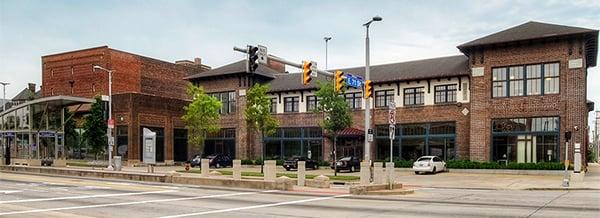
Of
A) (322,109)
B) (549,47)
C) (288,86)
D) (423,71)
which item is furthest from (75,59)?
(549,47)

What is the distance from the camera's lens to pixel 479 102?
143 feet

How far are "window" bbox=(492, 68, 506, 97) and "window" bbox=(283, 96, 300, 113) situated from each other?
1865 cm

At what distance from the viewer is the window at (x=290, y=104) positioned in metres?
54.4

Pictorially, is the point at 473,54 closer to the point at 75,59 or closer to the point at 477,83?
the point at 477,83

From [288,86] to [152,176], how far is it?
86.4 feet

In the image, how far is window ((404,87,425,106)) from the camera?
4725cm

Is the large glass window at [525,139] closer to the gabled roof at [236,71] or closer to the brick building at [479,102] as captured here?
the brick building at [479,102]

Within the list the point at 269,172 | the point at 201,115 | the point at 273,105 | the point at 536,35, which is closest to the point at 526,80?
the point at 536,35

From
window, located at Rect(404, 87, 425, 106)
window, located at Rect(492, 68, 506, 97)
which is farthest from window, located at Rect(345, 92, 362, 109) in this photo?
window, located at Rect(492, 68, 506, 97)

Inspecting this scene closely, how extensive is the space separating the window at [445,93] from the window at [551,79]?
7.05 meters

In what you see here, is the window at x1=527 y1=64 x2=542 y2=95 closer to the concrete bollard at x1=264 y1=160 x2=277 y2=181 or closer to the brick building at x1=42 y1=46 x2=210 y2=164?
the concrete bollard at x1=264 y1=160 x2=277 y2=181

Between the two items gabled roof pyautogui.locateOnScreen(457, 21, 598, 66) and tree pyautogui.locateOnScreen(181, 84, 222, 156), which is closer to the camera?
gabled roof pyautogui.locateOnScreen(457, 21, 598, 66)

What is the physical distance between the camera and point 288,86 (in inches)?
2157

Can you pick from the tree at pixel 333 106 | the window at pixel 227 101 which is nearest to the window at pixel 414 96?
the tree at pixel 333 106
